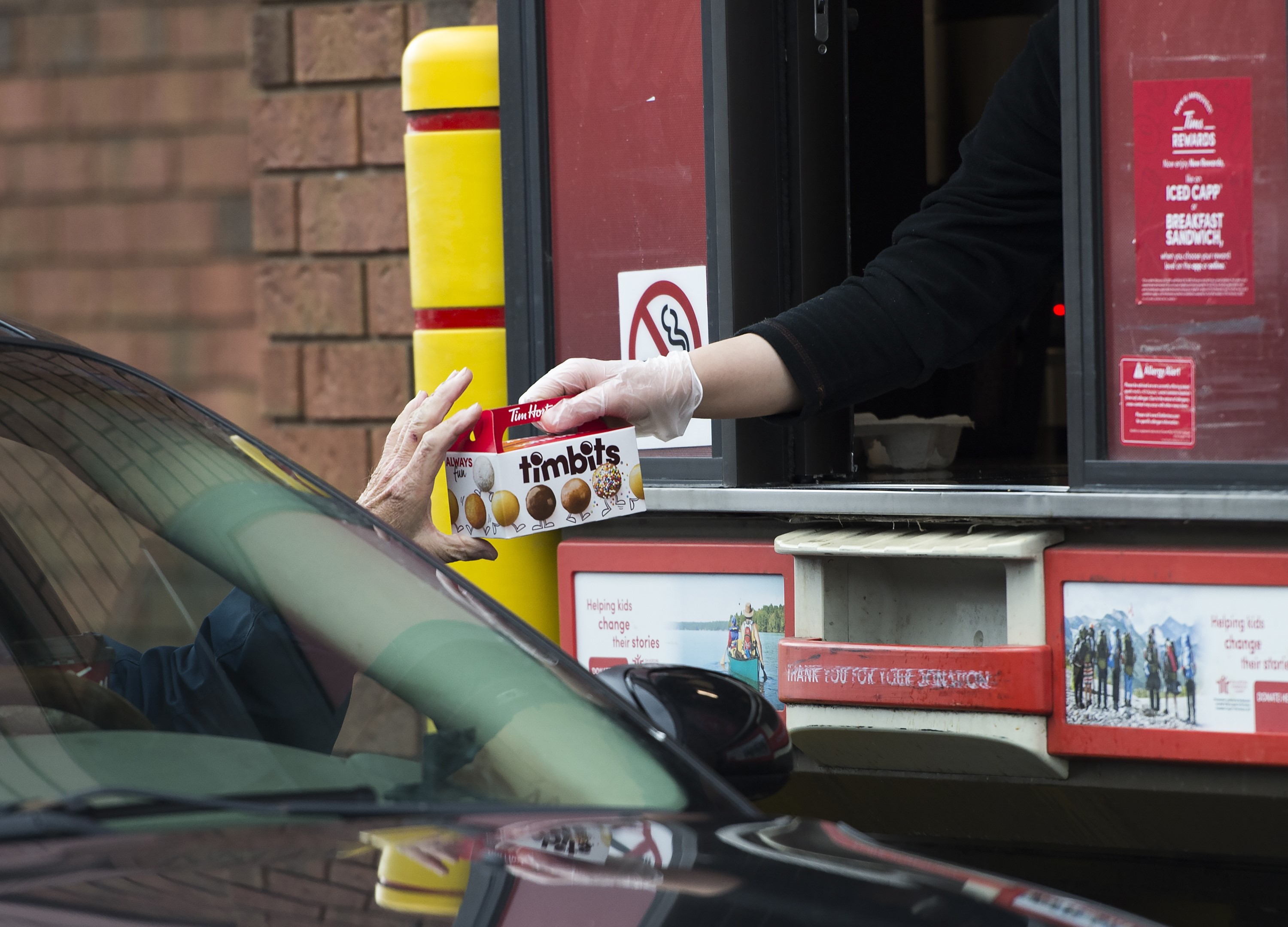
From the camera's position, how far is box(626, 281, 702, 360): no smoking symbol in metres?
3.42

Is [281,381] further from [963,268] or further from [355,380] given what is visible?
[963,268]

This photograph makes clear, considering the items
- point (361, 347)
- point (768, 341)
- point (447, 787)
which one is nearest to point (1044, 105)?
point (768, 341)

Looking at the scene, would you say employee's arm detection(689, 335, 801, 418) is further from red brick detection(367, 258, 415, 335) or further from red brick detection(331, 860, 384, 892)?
red brick detection(367, 258, 415, 335)

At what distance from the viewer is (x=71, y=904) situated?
4.12ft

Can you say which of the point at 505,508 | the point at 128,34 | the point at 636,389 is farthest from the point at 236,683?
the point at 128,34

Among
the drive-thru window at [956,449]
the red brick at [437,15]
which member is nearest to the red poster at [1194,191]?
the drive-thru window at [956,449]

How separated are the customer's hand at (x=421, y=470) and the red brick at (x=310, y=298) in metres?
2.77

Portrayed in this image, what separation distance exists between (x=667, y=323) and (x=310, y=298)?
7.87 feet

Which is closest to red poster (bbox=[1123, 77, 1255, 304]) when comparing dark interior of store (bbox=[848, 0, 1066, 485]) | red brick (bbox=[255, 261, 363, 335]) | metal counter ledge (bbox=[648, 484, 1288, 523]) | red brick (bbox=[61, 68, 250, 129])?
metal counter ledge (bbox=[648, 484, 1288, 523])

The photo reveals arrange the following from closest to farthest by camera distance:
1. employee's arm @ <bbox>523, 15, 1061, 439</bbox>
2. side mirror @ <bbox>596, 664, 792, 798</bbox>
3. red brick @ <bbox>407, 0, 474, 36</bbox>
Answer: side mirror @ <bbox>596, 664, 792, 798</bbox>
employee's arm @ <bbox>523, 15, 1061, 439</bbox>
red brick @ <bbox>407, 0, 474, 36</bbox>

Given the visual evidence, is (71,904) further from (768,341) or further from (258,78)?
(258,78)

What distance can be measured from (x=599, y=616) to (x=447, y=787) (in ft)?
5.98

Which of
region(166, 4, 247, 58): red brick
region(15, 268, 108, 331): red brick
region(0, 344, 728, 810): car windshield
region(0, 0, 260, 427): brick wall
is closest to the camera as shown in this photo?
region(0, 344, 728, 810): car windshield

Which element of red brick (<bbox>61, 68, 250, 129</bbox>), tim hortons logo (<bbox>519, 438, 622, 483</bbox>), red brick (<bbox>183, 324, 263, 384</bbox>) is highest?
red brick (<bbox>61, 68, 250, 129</bbox>)
